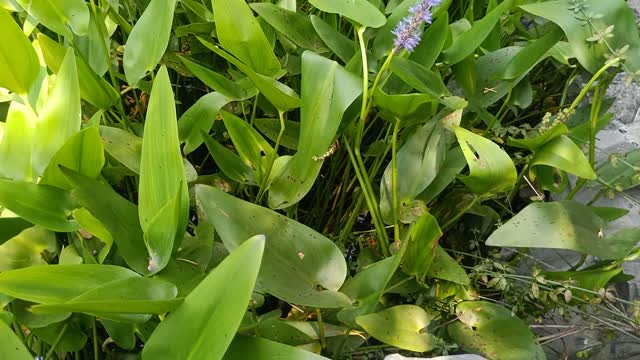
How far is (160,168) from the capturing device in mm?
491

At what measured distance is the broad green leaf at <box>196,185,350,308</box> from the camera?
0.52m

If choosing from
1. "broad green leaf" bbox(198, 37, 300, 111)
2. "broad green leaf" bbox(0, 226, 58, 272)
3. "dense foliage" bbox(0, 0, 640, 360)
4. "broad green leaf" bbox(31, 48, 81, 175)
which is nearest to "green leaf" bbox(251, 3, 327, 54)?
"dense foliage" bbox(0, 0, 640, 360)

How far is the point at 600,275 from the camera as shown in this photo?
23.9 inches

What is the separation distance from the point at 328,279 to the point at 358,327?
0.07 m

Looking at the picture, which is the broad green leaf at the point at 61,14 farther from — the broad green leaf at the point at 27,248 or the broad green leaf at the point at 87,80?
the broad green leaf at the point at 27,248

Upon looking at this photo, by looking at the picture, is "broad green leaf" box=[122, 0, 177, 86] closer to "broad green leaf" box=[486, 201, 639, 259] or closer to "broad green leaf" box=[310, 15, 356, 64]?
"broad green leaf" box=[310, 15, 356, 64]

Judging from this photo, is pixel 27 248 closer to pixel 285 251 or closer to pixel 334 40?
pixel 285 251

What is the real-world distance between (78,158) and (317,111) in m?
0.21

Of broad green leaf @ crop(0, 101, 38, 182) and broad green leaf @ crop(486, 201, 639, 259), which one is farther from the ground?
broad green leaf @ crop(0, 101, 38, 182)

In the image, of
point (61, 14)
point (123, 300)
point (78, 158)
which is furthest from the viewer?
point (61, 14)

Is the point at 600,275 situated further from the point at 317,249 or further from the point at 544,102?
the point at 544,102

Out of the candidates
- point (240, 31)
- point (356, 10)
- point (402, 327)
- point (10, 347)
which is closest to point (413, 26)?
point (356, 10)

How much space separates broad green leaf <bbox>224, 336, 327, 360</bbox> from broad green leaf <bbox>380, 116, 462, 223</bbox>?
23cm

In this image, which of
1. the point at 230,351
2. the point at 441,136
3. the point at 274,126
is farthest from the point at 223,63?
the point at 230,351
